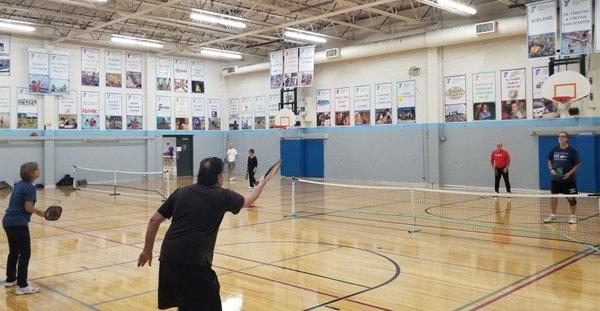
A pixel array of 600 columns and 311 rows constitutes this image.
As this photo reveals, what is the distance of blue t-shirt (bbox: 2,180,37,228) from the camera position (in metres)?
6.59

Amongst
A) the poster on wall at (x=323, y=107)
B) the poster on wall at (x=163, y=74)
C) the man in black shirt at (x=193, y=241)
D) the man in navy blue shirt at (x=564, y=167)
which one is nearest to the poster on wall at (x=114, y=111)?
the poster on wall at (x=163, y=74)

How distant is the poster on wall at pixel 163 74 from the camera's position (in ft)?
91.4

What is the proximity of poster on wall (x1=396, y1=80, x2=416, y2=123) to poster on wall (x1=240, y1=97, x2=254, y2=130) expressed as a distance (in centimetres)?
975

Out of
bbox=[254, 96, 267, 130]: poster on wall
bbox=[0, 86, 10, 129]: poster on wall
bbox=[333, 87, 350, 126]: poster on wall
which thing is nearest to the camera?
bbox=[0, 86, 10, 129]: poster on wall

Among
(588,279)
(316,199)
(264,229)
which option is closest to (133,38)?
(316,199)

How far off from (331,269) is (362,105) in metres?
17.0

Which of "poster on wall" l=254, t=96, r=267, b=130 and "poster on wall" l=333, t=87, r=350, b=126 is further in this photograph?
"poster on wall" l=254, t=96, r=267, b=130

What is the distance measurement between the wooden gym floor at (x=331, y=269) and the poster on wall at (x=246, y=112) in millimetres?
17480

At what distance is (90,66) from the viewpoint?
83.5ft

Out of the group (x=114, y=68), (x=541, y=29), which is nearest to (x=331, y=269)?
(x=541, y=29)

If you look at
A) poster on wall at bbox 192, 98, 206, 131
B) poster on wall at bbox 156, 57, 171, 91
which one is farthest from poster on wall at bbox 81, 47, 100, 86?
poster on wall at bbox 192, 98, 206, 131

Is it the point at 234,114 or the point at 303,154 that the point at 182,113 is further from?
the point at 303,154

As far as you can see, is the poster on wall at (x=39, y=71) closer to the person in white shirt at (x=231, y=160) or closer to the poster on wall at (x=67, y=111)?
the poster on wall at (x=67, y=111)

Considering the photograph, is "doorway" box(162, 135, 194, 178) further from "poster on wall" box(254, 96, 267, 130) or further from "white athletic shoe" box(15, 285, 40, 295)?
"white athletic shoe" box(15, 285, 40, 295)
